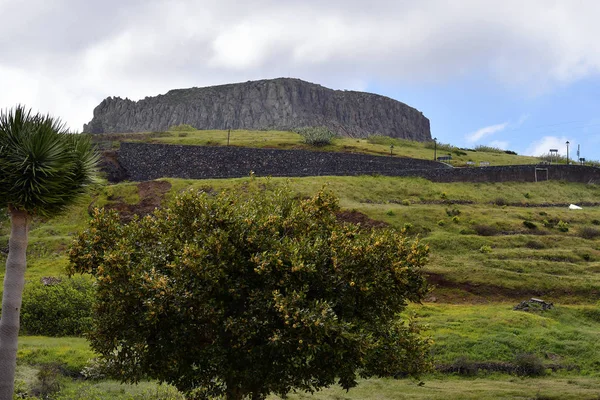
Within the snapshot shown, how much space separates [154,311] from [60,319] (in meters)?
21.5

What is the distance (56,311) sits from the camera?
117 ft

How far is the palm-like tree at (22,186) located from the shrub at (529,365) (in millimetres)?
23314

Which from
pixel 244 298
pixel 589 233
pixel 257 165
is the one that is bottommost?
pixel 589 233

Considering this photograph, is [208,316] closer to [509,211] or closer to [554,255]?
[554,255]

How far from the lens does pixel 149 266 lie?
60.0 feet

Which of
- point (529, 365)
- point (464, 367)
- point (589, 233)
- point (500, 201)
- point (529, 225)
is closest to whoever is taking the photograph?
point (529, 365)

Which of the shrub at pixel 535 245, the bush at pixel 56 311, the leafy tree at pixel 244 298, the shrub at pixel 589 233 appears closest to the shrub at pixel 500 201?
the shrub at pixel 589 233

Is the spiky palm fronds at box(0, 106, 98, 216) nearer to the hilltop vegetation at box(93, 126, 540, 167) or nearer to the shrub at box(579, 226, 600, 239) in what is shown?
the shrub at box(579, 226, 600, 239)

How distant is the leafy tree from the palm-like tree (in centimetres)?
214

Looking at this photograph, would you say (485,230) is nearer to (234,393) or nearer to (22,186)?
(234,393)

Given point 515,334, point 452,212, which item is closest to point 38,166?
point 515,334

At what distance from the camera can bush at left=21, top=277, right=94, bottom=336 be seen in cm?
3522

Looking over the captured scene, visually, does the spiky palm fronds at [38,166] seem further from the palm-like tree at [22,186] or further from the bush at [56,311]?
the bush at [56,311]

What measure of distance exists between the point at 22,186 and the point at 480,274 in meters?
37.5
